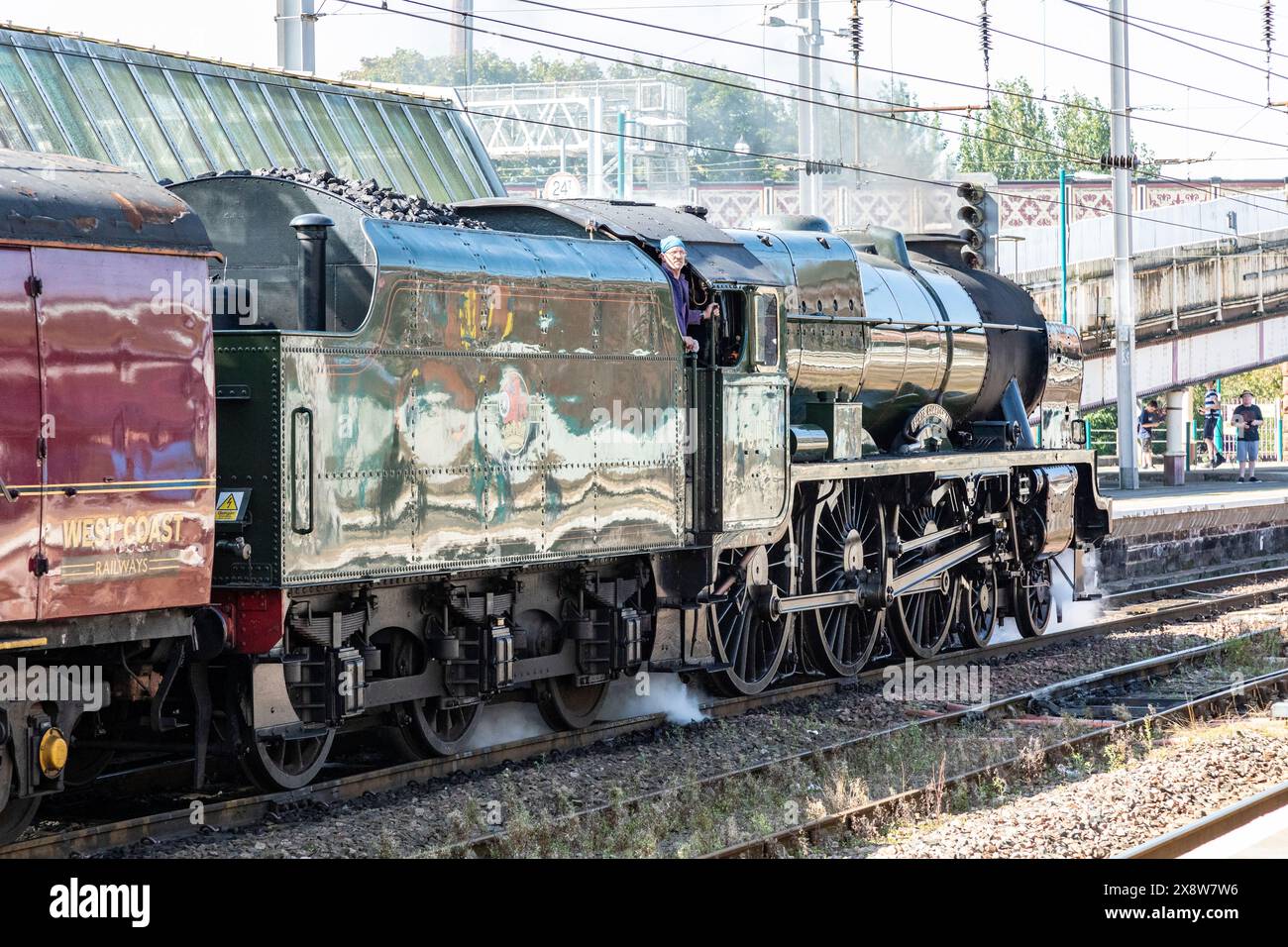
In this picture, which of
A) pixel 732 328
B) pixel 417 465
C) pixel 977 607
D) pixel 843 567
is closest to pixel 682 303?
pixel 732 328

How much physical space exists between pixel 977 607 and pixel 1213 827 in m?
8.23

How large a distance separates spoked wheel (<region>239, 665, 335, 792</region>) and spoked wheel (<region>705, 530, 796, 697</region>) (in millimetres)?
3633

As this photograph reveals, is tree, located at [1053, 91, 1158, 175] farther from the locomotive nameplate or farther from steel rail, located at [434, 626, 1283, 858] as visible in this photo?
the locomotive nameplate

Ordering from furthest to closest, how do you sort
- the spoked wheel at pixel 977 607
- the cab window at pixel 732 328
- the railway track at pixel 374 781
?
1. the spoked wheel at pixel 977 607
2. the cab window at pixel 732 328
3. the railway track at pixel 374 781

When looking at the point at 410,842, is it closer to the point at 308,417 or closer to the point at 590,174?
the point at 308,417

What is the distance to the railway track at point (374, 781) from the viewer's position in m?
8.09

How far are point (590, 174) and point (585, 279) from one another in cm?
3476

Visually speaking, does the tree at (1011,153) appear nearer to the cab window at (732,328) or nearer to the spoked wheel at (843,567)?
the spoked wheel at (843,567)

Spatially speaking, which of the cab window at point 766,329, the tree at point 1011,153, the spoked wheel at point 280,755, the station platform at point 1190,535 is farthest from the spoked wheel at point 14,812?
the tree at point 1011,153

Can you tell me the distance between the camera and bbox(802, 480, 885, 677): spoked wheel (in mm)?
13867

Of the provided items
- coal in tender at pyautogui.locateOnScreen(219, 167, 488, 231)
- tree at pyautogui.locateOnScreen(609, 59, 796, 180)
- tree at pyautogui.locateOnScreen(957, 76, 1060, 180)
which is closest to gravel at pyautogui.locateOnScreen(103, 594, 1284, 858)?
coal in tender at pyautogui.locateOnScreen(219, 167, 488, 231)

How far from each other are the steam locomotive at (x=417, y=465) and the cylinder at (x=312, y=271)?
0.02 metres

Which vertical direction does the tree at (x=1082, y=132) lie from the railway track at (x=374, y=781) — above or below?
above
